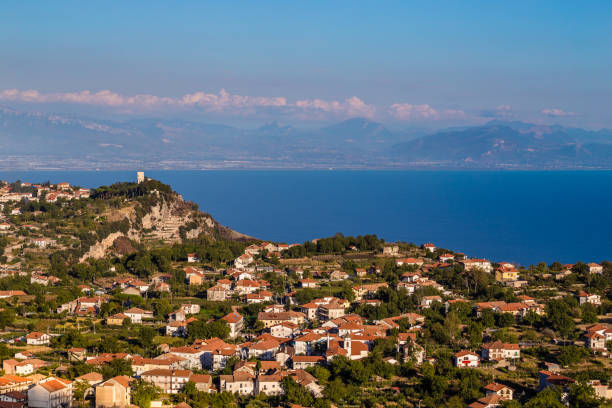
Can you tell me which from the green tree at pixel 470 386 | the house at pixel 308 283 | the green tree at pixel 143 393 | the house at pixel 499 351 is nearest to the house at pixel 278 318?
the house at pixel 308 283

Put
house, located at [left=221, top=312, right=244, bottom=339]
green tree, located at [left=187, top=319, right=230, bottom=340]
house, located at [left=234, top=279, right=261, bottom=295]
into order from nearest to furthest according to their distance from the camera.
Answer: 1. green tree, located at [left=187, top=319, right=230, bottom=340]
2. house, located at [left=221, top=312, right=244, bottom=339]
3. house, located at [left=234, top=279, right=261, bottom=295]

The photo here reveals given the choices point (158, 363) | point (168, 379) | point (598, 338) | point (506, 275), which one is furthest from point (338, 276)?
point (168, 379)

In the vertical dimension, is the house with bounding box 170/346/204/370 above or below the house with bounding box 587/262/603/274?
below

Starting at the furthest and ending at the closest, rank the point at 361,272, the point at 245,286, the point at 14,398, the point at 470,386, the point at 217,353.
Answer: the point at 361,272, the point at 245,286, the point at 217,353, the point at 470,386, the point at 14,398

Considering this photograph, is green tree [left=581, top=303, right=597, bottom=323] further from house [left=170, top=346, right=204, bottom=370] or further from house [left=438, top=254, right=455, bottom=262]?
house [left=170, top=346, right=204, bottom=370]

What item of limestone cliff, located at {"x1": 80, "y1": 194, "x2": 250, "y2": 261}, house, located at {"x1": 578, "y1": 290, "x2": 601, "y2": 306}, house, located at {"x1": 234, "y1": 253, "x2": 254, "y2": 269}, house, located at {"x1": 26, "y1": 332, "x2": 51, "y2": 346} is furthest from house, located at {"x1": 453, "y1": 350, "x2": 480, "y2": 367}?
limestone cliff, located at {"x1": 80, "y1": 194, "x2": 250, "y2": 261}

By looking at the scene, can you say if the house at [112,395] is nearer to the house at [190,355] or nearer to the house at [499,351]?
the house at [190,355]

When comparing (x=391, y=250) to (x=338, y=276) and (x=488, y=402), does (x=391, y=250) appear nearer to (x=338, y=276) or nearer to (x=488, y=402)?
(x=338, y=276)
